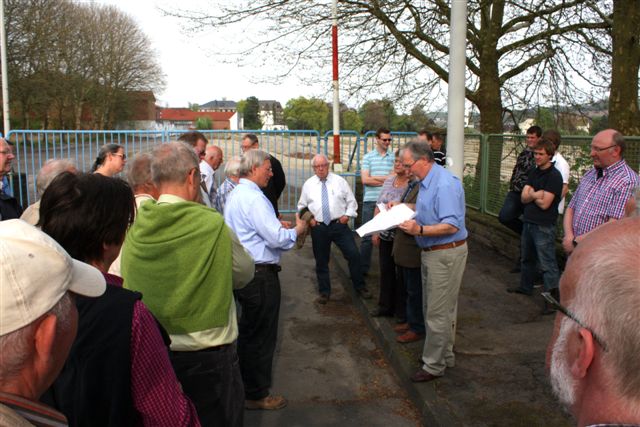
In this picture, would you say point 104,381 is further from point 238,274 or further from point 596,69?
point 596,69

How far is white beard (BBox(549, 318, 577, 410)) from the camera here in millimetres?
1274

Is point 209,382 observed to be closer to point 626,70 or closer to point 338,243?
point 338,243

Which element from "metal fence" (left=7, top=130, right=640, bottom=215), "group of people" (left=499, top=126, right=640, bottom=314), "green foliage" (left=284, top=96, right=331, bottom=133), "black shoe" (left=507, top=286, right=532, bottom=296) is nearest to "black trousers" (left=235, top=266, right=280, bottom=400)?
"group of people" (left=499, top=126, right=640, bottom=314)

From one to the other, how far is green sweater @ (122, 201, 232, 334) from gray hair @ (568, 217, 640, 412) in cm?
187

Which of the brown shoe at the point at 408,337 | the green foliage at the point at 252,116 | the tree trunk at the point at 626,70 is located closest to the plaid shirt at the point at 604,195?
the brown shoe at the point at 408,337

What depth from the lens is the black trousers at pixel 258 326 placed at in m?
4.12

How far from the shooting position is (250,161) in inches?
161

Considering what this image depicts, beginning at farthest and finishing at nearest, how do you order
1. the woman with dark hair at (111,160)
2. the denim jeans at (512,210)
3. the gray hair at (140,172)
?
the denim jeans at (512,210)
the woman with dark hair at (111,160)
the gray hair at (140,172)

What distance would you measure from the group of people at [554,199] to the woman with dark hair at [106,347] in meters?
2.79

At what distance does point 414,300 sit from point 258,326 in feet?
5.89

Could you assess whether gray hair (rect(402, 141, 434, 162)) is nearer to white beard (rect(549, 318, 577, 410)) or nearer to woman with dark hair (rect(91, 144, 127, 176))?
woman with dark hair (rect(91, 144, 127, 176))

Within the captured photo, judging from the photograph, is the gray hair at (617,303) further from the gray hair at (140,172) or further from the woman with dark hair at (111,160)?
the woman with dark hair at (111,160)

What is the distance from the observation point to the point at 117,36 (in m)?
45.8

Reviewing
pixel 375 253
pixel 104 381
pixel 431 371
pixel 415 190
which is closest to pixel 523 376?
pixel 431 371
